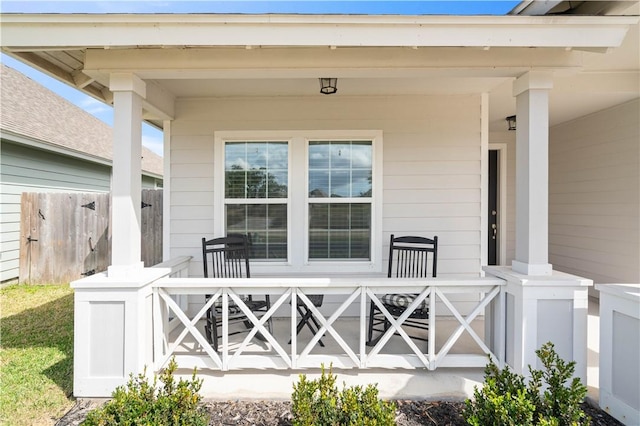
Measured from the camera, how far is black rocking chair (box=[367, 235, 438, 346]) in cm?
297

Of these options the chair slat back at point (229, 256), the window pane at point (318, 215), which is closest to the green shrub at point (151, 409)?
the chair slat back at point (229, 256)

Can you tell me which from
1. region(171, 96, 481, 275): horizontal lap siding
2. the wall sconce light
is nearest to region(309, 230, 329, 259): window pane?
region(171, 96, 481, 275): horizontal lap siding

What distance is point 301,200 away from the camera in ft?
12.5

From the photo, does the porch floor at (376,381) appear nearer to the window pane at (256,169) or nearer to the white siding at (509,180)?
the window pane at (256,169)

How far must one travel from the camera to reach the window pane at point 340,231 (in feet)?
12.6

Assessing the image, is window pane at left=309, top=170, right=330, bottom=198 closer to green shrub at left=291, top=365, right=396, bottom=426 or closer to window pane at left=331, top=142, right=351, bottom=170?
window pane at left=331, top=142, right=351, bottom=170

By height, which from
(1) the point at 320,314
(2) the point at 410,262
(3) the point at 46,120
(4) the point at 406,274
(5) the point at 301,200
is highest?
(3) the point at 46,120

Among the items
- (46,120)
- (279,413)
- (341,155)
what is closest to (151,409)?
(279,413)

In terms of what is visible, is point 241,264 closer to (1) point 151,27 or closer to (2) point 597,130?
(1) point 151,27

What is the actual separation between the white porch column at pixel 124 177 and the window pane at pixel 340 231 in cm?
189

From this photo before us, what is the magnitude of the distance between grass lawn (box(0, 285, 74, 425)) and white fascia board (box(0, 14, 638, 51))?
Result: 96.7 inches

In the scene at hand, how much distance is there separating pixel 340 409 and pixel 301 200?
2367 mm

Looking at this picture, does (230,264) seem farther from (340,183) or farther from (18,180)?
(18,180)

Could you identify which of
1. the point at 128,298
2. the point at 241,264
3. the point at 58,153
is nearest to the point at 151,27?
the point at 128,298
